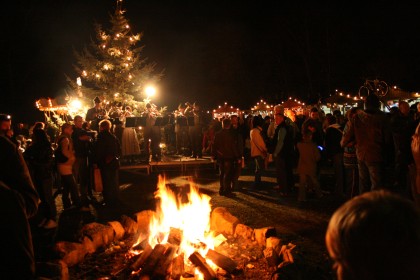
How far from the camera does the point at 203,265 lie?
511cm

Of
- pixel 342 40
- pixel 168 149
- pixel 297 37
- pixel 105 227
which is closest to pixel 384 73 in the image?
pixel 342 40

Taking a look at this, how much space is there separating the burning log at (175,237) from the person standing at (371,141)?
11.4 ft

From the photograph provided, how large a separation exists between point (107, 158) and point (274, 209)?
13.8ft

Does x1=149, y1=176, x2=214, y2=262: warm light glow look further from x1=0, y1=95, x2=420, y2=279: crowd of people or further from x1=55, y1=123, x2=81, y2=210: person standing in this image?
x1=55, y1=123, x2=81, y2=210: person standing

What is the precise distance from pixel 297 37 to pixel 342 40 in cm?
481

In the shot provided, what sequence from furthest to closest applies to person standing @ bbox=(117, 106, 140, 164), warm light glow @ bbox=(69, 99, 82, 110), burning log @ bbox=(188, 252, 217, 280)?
warm light glow @ bbox=(69, 99, 82, 110) → person standing @ bbox=(117, 106, 140, 164) → burning log @ bbox=(188, 252, 217, 280)

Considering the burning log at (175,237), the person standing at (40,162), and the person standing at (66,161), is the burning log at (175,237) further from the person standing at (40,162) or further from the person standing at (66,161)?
the person standing at (66,161)

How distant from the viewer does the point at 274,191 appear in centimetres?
994

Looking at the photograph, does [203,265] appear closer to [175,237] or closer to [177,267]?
[177,267]

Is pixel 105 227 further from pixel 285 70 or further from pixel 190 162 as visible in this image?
pixel 285 70

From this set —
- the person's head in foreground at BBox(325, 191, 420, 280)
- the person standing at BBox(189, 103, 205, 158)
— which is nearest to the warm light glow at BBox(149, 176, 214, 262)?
the person's head in foreground at BBox(325, 191, 420, 280)

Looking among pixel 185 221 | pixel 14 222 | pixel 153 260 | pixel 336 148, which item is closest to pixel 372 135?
pixel 336 148

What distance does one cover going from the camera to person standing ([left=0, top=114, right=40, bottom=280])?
2.32 m

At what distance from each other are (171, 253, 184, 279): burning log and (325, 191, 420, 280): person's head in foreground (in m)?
4.16
